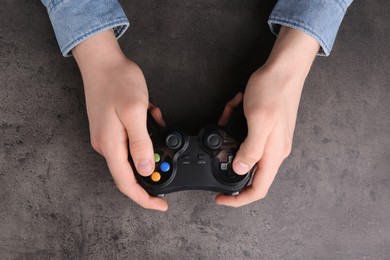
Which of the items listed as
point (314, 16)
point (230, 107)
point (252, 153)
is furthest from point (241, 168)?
point (314, 16)

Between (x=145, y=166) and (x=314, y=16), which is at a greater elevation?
(x=314, y=16)

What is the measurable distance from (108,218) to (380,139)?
572 mm

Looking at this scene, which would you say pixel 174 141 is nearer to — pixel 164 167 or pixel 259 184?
pixel 164 167

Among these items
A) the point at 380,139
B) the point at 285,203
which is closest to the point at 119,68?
the point at 285,203

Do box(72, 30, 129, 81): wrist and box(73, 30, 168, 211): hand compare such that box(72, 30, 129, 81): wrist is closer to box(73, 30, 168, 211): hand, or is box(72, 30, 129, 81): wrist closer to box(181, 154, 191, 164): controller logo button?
box(73, 30, 168, 211): hand

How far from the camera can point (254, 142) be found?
705 millimetres

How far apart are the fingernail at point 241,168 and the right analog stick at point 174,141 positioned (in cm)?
11

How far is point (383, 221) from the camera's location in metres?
0.89

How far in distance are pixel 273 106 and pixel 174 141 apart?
182 millimetres

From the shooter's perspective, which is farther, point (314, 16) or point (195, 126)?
point (195, 126)

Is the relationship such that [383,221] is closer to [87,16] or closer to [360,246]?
[360,246]

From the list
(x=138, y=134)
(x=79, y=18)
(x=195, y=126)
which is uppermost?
(x=79, y=18)

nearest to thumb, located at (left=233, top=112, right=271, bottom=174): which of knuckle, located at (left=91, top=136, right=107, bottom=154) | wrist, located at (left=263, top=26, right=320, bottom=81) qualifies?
wrist, located at (left=263, top=26, right=320, bottom=81)

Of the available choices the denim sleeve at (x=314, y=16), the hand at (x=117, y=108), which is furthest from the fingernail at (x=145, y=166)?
the denim sleeve at (x=314, y=16)
